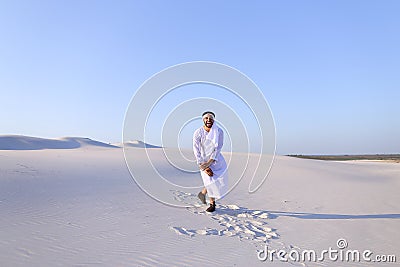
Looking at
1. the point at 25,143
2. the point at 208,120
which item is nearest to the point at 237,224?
the point at 208,120

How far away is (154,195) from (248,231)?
3.94 meters

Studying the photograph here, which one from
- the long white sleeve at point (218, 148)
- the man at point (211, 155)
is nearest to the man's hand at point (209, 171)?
the man at point (211, 155)

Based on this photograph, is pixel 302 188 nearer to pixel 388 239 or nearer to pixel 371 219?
pixel 371 219

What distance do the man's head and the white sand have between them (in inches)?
83.5

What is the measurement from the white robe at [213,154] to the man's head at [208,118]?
0.12 metres

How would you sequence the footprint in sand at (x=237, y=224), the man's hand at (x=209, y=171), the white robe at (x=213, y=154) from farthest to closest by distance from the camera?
1. the man's hand at (x=209, y=171)
2. the white robe at (x=213, y=154)
3. the footprint in sand at (x=237, y=224)

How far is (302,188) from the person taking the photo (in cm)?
1242

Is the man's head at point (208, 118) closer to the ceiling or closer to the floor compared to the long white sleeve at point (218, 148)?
closer to the ceiling

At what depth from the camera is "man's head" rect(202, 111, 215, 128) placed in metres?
6.94

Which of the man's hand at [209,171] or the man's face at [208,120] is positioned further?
the man's hand at [209,171]

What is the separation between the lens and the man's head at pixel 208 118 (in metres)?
6.94

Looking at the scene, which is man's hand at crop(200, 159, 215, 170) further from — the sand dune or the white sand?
the sand dune

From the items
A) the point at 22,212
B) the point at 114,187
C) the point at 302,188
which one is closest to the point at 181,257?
the point at 22,212

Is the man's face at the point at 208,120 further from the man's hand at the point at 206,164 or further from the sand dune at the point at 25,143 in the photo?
the sand dune at the point at 25,143
